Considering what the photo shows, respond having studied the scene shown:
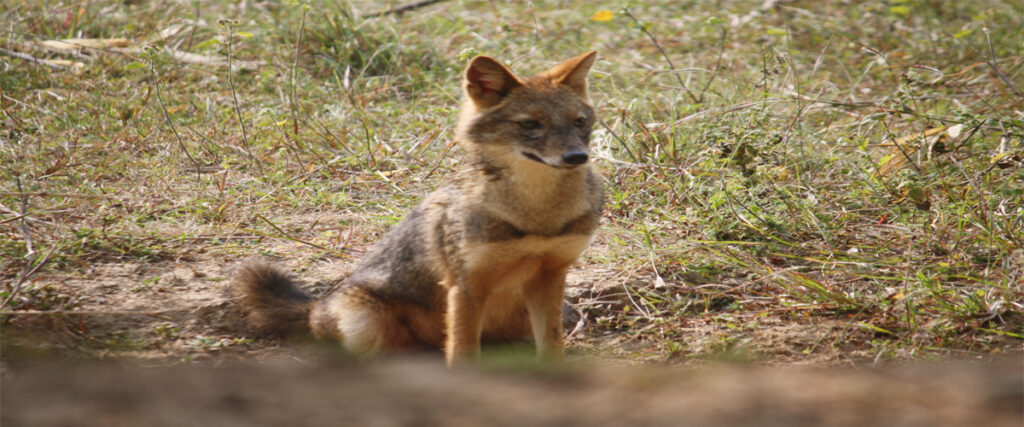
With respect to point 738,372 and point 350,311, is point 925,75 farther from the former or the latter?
point 738,372

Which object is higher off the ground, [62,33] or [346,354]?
[62,33]

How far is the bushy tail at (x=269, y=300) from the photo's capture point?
4277mm

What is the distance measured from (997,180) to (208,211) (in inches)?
186

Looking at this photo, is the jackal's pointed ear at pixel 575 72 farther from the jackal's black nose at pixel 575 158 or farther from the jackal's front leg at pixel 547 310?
the jackal's front leg at pixel 547 310

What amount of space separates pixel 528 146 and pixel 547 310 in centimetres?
77

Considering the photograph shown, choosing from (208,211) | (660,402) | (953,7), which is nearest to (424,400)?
(660,402)

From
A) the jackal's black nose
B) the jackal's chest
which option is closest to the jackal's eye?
the jackal's black nose

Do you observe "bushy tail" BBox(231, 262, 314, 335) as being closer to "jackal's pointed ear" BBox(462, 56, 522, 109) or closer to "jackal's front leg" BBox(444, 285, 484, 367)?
"jackal's front leg" BBox(444, 285, 484, 367)

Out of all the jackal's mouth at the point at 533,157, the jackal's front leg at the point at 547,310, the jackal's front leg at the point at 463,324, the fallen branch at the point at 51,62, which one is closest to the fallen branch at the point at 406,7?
the fallen branch at the point at 51,62

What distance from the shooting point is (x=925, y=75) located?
23.5ft

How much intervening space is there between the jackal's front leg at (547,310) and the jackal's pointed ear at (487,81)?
866 mm

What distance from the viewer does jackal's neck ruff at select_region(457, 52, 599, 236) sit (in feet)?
12.4

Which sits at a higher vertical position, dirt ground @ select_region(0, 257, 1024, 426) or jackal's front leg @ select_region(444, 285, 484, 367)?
dirt ground @ select_region(0, 257, 1024, 426)

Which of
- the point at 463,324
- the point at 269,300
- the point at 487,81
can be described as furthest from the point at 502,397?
the point at 269,300
